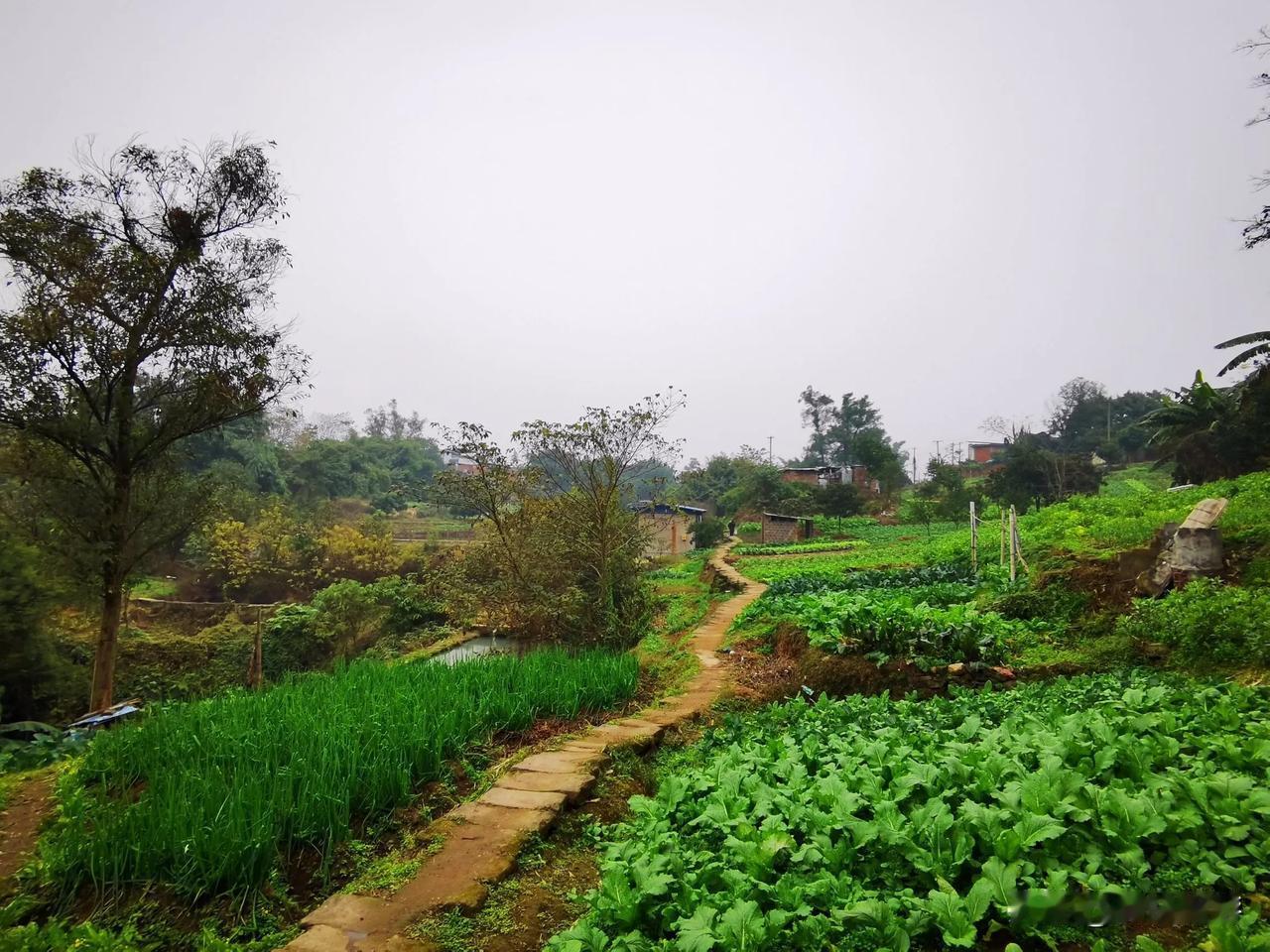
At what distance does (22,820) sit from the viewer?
403cm

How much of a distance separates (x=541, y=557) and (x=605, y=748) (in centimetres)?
547

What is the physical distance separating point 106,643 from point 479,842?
8361mm

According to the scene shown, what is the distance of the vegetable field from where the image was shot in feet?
6.32

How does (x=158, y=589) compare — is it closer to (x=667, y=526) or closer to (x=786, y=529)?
(x=667, y=526)

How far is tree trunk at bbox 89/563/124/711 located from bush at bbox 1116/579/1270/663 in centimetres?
1134

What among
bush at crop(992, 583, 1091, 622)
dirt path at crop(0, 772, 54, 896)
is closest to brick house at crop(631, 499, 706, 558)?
bush at crop(992, 583, 1091, 622)

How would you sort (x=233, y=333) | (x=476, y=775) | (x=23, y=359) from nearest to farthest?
(x=476, y=775) < (x=23, y=359) < (x=233, y=333)

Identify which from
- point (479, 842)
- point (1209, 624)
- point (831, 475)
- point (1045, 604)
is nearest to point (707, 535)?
point (831, 475)

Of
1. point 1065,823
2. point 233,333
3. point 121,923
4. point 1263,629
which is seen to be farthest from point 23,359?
point 1263,629

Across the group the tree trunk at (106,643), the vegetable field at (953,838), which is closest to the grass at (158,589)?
the tree trunk at (106,643)

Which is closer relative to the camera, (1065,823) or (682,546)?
(1065,823)

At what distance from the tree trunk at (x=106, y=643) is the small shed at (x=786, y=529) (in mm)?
25410

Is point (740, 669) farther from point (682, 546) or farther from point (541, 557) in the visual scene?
point (682, 546)

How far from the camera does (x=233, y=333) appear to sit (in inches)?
372
